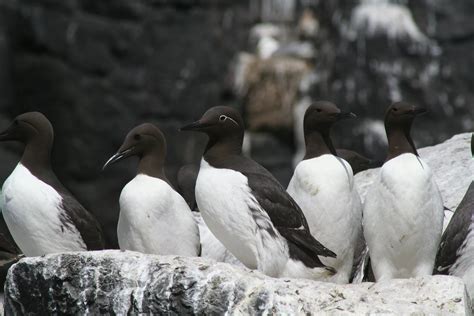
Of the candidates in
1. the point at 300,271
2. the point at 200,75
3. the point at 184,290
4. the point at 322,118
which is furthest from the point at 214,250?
the point at 200,75

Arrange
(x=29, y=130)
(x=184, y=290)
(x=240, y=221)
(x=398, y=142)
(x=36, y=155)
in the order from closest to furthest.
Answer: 1. (x=184, y=290)
2. (x=240, y=221)
3. (x=398, y=142)
4. (x=36, y=155)
5. (x=29, y=130)

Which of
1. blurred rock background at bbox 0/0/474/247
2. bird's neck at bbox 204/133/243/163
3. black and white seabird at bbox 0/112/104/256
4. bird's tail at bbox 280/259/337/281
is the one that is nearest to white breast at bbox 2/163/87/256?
black and white seabird at bbox 0/112/104/256

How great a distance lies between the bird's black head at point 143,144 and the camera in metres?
7.99

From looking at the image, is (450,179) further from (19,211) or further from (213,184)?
(19,211)

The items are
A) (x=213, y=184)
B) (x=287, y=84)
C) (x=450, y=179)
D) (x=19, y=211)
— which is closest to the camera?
(x=213, y=184)

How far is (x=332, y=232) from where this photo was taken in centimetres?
789

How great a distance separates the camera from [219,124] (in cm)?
766

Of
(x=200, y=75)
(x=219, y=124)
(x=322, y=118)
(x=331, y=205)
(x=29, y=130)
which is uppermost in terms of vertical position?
(x=219, y=124)

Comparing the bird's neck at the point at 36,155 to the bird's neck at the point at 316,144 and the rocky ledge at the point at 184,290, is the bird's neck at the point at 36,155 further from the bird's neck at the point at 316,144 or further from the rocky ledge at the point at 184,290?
the bird's neck at the point at 316,144

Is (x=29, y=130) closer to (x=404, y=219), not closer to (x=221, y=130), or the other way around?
(x=221, y=130)

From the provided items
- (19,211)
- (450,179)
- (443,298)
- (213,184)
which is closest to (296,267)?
(213,184)

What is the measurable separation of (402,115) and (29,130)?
2.56 meters

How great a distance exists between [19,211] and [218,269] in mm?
1887

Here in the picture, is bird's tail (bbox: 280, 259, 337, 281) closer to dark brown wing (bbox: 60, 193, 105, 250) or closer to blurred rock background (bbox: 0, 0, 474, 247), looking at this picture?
dark brown wing (bbox: 60, 193, 105, 250)
